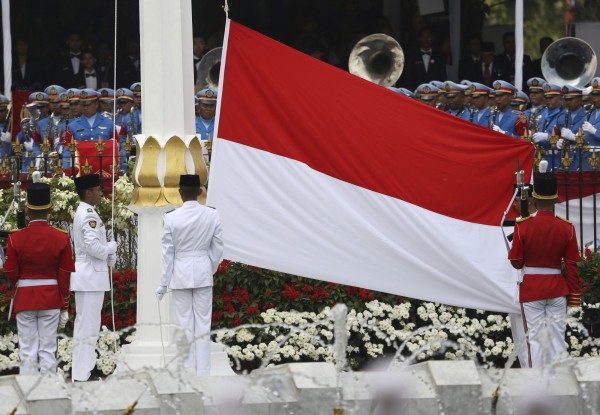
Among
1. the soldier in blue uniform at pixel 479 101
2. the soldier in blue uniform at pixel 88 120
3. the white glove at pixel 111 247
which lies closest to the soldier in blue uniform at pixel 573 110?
the soldier in blue uniform at pixel 479 101

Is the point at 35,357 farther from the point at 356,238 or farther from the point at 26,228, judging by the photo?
the point at 356,238

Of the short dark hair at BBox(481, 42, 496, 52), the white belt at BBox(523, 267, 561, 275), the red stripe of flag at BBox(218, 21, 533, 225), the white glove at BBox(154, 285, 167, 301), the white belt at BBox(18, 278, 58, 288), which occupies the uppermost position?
the short dark hair at BBox(481, 42, 496, 52)

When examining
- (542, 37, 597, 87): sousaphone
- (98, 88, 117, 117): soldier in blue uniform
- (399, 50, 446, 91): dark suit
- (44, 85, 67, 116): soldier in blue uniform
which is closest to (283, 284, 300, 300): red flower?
(98, 88, 117, 117): soldier in blue uniform

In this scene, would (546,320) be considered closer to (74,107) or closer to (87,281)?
(87,281)

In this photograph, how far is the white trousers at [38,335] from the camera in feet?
40.5

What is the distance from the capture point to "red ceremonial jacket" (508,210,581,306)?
12273 millimetres

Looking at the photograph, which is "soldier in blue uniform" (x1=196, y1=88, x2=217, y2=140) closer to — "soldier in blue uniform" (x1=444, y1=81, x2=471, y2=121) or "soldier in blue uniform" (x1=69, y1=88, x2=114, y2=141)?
"soldier in blue uniform" (x1=69, y1=88, x2=114, y2=141)

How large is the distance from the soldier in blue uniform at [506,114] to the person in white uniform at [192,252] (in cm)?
651

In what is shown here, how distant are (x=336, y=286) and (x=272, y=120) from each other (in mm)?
2072

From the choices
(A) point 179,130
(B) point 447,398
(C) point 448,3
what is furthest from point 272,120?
(C) point 448,3

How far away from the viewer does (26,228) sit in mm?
12414

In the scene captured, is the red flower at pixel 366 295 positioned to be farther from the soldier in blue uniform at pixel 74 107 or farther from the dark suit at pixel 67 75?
the dark suit at pixel 67 75

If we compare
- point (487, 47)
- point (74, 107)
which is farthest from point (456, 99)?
point (74, 107)

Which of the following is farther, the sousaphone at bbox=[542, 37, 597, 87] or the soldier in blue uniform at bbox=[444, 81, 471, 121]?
the sousaphone at bbox=[542, 37, 597, 87]
